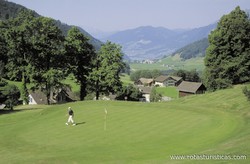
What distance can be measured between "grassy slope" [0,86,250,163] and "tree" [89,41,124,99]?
87.9ft

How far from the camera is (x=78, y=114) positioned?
117 feet

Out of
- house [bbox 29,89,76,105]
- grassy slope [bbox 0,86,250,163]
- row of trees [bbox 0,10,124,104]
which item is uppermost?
row of trees [bbox 0,10,124,104]

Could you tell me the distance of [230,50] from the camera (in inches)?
2399

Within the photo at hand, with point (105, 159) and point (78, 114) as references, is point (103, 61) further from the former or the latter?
point (105, 159)

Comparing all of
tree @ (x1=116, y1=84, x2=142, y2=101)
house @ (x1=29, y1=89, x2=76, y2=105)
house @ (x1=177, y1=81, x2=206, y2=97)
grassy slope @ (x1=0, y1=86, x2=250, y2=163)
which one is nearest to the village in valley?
grassy slope @ (x1=0, y1=86, x2=250, y2=163)

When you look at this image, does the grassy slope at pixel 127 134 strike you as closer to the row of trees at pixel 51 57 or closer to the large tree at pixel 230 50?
the row of trees at pixel 51 57

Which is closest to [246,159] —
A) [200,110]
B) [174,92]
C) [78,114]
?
[200,110]

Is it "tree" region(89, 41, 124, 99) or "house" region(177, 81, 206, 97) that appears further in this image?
"house" region(177, 81, 206, 97)

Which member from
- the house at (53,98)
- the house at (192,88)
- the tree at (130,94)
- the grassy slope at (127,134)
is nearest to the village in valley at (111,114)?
the grassy slope at (127,134)

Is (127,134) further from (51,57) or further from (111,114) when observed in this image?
(51,57)

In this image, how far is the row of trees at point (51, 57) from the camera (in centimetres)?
5816

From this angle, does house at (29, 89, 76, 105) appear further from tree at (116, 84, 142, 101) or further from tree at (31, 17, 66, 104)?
tree at (31, 17, 66, 104)

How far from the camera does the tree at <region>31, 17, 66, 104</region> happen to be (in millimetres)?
58156

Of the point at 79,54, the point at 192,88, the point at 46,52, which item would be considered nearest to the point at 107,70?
the point at 79,54
